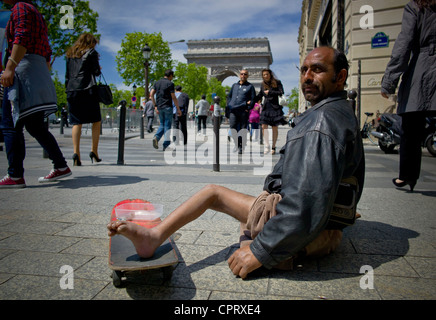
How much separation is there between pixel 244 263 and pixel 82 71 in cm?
492

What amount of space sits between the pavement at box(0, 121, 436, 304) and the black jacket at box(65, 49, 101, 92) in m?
2.11

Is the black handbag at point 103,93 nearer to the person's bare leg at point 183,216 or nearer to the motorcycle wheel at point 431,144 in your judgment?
the person's bare leg at point 183,216

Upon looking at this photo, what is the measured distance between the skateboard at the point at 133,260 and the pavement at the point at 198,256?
70 mm

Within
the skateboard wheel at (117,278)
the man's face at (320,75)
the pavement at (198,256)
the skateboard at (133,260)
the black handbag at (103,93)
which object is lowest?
the pavement at (198,256)

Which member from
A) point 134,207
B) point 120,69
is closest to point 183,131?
point 134,207

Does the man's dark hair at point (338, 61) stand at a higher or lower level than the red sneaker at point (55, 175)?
higher

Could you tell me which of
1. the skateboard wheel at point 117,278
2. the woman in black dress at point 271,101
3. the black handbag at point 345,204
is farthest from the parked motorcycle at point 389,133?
the skateboard wheel at point 117,278

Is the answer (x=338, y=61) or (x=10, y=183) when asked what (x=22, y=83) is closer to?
(x=10, y=183)

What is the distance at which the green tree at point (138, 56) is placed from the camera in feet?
133

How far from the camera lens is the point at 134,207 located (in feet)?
7.81

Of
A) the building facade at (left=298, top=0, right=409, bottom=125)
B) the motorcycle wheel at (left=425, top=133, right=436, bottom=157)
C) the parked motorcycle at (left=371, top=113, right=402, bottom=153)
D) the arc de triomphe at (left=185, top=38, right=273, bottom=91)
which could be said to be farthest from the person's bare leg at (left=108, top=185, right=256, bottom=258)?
the arc de triomphe at (left=185, top=38, right=273, bottom=91)

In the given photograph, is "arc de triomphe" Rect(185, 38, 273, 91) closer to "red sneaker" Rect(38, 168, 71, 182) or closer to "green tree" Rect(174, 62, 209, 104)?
"green tree" Rect(174, 62, 209, 104)

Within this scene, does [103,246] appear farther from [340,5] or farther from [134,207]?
[340,5]

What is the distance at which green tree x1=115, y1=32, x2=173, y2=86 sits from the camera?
133 feet
